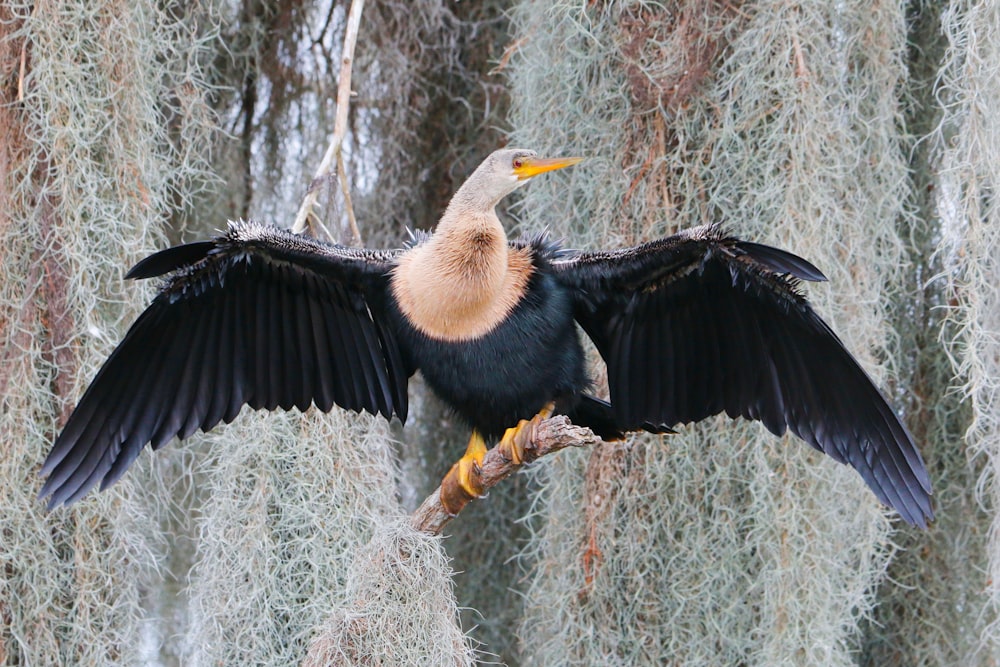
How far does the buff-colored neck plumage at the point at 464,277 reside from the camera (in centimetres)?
149

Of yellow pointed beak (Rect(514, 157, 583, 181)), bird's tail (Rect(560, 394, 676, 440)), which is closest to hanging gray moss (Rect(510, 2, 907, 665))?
bird's tail (Rect(560, 394, 676, 440))

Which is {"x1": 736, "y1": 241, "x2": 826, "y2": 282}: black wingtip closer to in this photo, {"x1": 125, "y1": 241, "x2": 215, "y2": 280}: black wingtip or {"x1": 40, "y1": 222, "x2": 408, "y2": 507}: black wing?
{"x1": 40, "y1": 222, "x2": 408, "y2": 507}: black wing

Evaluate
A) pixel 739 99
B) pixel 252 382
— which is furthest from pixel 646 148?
pixel 252 382

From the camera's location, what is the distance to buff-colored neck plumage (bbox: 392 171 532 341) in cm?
149

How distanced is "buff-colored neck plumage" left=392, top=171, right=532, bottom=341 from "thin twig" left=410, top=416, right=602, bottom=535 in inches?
6.4

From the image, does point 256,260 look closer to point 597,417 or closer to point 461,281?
point 461,281

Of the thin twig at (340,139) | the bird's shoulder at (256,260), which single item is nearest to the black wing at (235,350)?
the bird's shoulder at (256,260)

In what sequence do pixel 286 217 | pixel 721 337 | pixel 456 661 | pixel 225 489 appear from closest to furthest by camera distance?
pixel 456 661 → pixel 721 337 → pixel 225 489 → pixel 286 217

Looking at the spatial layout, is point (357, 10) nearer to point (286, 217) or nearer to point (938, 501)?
point (286, 217)

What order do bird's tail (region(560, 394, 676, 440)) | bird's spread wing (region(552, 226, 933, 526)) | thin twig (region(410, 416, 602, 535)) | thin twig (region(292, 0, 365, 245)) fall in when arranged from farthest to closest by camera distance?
thin twig (region(292, 0, 365, 245)) → bird's tail (region(560, 394, 676, 440)) → bird's spread wing (region(552, 226, 933, 526)) → thin twig (region(410, 416, 602, 535))

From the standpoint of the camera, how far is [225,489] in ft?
5.37

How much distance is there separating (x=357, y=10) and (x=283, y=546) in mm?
692

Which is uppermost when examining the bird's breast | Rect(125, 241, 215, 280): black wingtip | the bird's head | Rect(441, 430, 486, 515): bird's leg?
the bird's head

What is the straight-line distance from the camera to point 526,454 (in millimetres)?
1356
